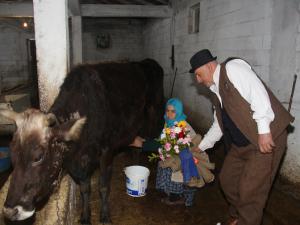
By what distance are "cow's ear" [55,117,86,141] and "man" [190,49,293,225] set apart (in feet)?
3.85

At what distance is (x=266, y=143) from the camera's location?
2654mm

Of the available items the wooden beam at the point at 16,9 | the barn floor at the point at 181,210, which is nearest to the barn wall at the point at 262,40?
the barn floor at the point at 181,210

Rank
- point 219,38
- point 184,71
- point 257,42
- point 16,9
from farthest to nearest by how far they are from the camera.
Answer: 1. point 16,9
2. point 184,71
3. point 219,38
4. point 257,42

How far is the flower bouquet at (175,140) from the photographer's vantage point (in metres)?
3.80

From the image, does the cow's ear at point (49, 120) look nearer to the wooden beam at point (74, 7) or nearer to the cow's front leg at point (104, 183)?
the cow's front leg at point (104, 183)

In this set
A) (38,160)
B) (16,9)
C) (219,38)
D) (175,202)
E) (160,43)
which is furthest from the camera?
(160,43)

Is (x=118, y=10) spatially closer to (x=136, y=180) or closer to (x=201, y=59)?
(x=136, y=180)

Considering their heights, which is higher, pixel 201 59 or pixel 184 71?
pixel 201 59

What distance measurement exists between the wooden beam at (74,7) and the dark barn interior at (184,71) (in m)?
0.08

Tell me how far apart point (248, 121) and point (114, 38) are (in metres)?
12.7

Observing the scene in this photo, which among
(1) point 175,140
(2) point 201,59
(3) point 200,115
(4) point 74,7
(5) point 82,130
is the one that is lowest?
(3) point 200,115

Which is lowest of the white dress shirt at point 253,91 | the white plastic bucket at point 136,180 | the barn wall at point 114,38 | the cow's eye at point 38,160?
the white plastic bucket at point 136,180

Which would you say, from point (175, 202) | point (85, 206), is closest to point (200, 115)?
point (175, 202)

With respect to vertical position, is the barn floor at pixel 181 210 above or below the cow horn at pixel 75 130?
below
